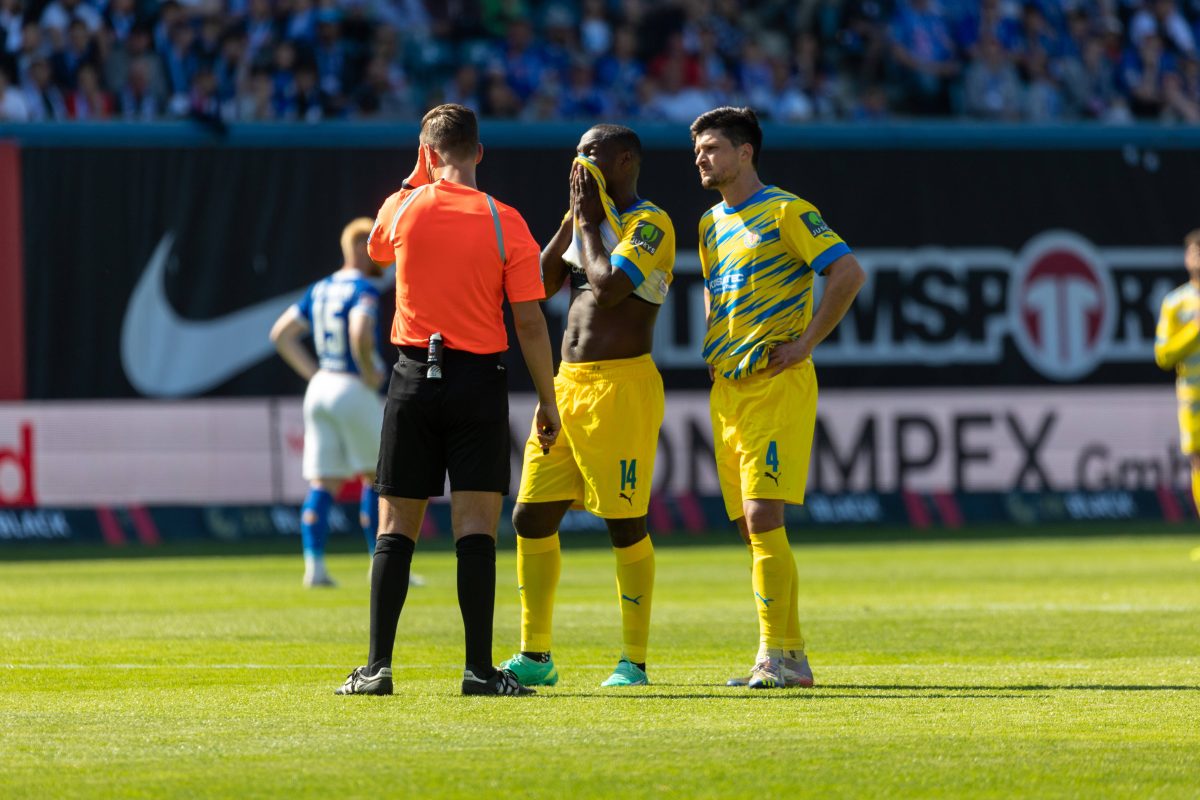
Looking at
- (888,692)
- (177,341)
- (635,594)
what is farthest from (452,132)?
(177,341)

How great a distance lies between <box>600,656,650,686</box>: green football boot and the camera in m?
8.27

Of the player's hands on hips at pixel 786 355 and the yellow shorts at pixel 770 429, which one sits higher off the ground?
the player's hands on hips at pixel 786 355

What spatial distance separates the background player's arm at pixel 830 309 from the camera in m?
8.23

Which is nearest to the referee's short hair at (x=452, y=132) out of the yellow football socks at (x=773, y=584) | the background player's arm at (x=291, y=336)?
the yellow football socks at (x=773, y=584)

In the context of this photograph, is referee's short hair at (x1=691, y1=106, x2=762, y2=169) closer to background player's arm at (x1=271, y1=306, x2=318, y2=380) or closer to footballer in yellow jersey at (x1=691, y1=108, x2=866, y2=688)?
footballer in yellow jersey at (x1=691, y1=108, x2=866, y2=688)

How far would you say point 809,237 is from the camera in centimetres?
→ 832

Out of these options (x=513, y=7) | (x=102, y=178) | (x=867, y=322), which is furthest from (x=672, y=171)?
(x=102, y=178)

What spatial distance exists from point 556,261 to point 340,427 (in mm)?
6275

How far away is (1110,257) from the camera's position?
71.5 feet

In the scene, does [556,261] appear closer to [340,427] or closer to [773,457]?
[773,457]

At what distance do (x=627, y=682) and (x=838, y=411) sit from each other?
12.8m

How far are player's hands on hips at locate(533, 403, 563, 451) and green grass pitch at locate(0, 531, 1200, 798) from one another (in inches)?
39.5

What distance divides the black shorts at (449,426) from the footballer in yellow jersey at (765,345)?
42.3 inches

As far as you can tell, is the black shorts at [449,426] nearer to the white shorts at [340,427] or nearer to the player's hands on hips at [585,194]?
the player's hands on hips at [585,194]
